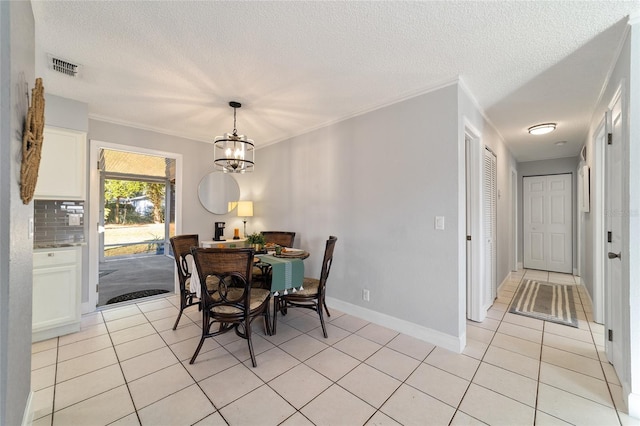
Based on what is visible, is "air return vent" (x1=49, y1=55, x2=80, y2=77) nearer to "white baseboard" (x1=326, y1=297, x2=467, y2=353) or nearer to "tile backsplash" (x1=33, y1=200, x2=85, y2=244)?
"tile backsplash" (x1=33, y1=200, x2=85, y2=244)

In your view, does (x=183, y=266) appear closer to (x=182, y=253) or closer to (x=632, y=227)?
(x=182, y=253)

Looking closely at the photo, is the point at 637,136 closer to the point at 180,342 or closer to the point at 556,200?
the point at 180,342

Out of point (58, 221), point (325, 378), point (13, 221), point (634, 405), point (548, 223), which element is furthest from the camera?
point (548, 223)

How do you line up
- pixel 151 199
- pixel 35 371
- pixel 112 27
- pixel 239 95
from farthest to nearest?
pixel 151 199
pixel 239 95
pixel 35 371
pixel 112 27

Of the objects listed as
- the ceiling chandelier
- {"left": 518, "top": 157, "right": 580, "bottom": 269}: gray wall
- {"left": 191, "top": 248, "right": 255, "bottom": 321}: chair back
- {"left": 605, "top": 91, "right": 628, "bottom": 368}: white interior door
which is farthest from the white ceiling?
{"left": 518, "top": 157, "right": 580, "bottom": 269}: gray wall

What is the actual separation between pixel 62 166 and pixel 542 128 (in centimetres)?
599

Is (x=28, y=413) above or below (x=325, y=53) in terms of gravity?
below

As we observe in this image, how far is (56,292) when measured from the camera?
259 cm

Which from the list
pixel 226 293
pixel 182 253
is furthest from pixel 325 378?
pixel 182 253

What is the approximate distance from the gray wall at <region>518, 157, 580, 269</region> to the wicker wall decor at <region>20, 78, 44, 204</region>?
745cm

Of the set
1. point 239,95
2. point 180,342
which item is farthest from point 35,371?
→ point 239,95

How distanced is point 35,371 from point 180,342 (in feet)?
3.28

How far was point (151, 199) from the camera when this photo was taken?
24.5ft

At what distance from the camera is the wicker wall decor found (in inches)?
51.7
